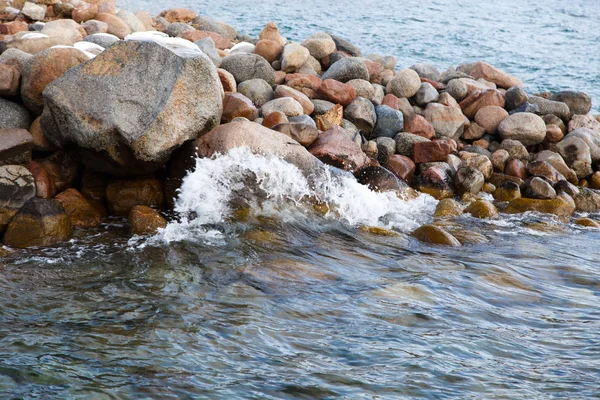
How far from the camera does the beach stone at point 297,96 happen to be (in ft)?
32.0

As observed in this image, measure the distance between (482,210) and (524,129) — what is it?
9.59 ft

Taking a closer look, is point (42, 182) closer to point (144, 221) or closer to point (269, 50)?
point (144, 221)

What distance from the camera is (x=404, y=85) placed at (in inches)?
444

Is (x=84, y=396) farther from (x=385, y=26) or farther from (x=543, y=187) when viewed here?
(x=385, y=26)

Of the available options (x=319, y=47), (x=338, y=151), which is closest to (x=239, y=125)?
(x=338, y=151)

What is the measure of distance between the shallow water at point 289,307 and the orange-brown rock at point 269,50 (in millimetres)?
4404

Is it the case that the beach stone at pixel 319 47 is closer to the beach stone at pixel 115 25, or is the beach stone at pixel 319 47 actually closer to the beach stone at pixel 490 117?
the beach stone at pixel 490 117

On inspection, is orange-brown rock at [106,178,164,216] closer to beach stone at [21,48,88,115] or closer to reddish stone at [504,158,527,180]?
beach stone at [21,48,88,115]

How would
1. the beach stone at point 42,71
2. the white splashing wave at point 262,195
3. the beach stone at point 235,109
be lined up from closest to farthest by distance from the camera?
the white splashing wave at point 262,195
the beach stone at point 42,71
the beach stone at point 235,109

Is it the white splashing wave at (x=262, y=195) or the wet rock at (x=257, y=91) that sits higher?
the wet rock at (x=257, y=91)

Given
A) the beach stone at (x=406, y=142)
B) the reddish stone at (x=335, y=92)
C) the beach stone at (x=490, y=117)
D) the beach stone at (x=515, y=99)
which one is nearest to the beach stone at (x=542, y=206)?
the beach stone at (x=406, y=142)

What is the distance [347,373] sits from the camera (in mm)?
4293

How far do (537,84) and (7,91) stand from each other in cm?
1341

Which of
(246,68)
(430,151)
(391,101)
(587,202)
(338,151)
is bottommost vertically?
(587,202)
